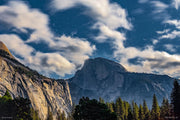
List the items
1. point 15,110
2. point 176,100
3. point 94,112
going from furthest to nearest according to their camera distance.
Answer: point 15,110 < point 176,100 < point 94,112

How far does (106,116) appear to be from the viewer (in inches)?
2345

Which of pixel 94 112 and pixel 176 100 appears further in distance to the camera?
pixel 176 100

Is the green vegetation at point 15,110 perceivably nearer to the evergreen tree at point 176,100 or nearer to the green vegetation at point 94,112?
the green vegetation at point 94,112

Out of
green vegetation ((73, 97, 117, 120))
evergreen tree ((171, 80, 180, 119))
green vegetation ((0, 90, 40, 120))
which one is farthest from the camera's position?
green vegetation ((0, 90, 40, 120))

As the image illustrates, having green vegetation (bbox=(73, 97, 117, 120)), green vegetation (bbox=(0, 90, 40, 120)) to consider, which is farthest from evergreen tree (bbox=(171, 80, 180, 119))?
green vegetation (bbox=(0, 90, 40, 120))

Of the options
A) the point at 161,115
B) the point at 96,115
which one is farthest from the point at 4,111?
the point at 161,115

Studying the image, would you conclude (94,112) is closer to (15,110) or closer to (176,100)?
(176,100)

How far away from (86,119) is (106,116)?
5504 millimetres

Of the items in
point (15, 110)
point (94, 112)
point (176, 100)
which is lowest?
point (94, 112)

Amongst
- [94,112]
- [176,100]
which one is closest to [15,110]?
[94,112]

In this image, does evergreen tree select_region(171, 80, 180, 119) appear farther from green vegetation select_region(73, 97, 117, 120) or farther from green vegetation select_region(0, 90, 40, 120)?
green vegetation select_region(0, 90, 40, 120)

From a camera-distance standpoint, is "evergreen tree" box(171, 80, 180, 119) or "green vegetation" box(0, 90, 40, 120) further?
"green vegetation" box(0, 90, 40, 120)

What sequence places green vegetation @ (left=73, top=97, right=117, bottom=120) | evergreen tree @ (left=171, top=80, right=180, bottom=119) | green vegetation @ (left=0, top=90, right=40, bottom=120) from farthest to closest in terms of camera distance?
green vegetation @ (left=0, top=90, right=40, bottom=120), evergreen tree @ (left=171, top=80, right=180, bottom=119), green vegetation @ (left=73, top=97, right=117, bottom=120)

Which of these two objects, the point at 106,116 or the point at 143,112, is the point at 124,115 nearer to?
the point at 143,112
